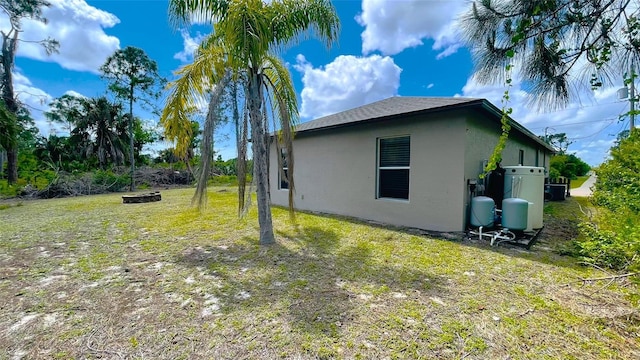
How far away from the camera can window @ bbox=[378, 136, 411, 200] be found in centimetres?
630

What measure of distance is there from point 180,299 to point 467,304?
3.04 meters

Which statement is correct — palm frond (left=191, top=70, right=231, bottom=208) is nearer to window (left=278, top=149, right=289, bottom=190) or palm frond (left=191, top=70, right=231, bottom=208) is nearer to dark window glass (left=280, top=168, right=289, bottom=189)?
window (left=278, top=149, right=289, bottom=190)

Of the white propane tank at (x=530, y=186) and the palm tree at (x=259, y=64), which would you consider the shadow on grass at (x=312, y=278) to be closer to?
the palm tree at (x=259, y=64)

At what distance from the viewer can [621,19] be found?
290cm

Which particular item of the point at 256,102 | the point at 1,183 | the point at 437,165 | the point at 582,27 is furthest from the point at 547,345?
the point at 1,183

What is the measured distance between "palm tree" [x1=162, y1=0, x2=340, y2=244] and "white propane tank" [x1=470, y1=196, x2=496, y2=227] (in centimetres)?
374

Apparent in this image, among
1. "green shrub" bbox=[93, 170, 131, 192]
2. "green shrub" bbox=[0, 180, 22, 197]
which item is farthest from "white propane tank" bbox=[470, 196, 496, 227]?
"green shrub" bbox=[0, 180, 22, 197]

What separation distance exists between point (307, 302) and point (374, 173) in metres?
4.61

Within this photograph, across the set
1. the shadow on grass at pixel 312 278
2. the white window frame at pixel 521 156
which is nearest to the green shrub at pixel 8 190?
the shadow on grass at pixel 312 278

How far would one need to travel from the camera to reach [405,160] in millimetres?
6305

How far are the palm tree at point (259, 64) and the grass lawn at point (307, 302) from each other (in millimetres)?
1699

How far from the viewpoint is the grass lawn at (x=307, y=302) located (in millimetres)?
2031

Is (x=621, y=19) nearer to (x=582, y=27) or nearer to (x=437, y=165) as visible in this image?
(x=582, y=27)

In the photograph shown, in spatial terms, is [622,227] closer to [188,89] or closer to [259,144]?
[259,144]
